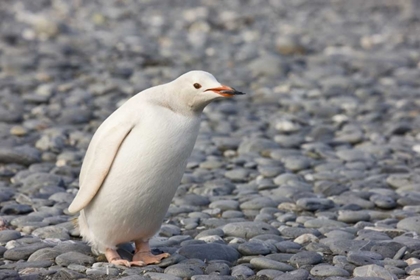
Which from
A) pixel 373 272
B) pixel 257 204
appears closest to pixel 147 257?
pixel 373 272

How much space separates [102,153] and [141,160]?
27 cm

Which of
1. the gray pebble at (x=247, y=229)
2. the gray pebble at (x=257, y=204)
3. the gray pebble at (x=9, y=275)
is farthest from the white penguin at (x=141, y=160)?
the gray pebble at (x=257, y=204)

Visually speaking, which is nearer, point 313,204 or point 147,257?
point 147,257

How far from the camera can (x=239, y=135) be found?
8.16 m

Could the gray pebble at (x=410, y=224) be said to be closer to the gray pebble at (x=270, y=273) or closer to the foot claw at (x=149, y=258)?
the gray pebble at (x=270, y=273)

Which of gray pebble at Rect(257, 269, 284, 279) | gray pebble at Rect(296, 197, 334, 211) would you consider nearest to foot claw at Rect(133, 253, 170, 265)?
gray pebble at Rect(257, 269, 284, 279)

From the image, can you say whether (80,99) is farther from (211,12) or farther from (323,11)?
(323,11)

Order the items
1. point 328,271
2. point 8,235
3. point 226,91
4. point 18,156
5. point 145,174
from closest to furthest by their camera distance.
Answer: point 226,91 < point 145,174 < point 328,271 < point 8,235 < point 18,156

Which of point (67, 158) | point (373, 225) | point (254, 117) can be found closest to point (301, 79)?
point (254, 117)

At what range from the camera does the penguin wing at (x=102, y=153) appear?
4.41 metres

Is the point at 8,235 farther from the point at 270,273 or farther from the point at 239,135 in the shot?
the point at 239,135

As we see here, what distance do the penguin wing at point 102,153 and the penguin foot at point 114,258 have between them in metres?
0.32

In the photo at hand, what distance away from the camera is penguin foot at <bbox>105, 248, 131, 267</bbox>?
4512mm

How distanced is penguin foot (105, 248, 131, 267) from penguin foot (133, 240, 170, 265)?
11 cm
